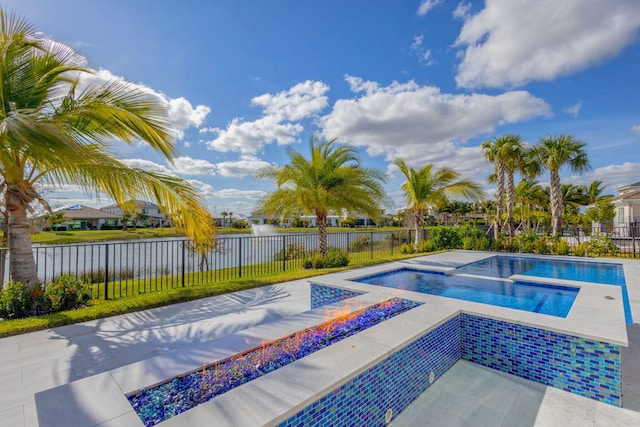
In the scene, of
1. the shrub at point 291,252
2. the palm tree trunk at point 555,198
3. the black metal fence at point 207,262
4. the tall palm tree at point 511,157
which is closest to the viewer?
the black metal fence at point 207,262

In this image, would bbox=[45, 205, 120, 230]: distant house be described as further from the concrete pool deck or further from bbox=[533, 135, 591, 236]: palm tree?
bbox=[533, 135, 591, 236]: palm tree

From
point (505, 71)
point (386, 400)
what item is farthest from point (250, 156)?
point (386, 400)

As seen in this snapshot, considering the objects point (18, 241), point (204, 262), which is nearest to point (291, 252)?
point (204, 262)

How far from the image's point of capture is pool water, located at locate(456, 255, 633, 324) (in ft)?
25.1

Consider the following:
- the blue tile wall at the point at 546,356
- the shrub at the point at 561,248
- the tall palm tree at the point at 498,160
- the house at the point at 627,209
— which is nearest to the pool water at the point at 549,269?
the shrub at the point at 561,248

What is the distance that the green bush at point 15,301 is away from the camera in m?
4.23

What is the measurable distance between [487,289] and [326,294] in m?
3.48

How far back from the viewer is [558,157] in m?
14.9

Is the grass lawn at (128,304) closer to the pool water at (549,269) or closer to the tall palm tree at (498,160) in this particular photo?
the pool water at (549,269)

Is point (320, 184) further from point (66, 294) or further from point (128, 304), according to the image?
point (66, 294)

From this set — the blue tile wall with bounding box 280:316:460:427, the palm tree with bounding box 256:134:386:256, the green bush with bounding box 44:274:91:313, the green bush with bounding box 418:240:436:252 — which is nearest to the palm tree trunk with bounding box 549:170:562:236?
the green bush with bounding box 418:240:436:252

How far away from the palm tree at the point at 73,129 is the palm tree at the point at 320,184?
440cm

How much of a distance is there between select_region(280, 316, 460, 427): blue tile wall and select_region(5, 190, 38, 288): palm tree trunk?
5220 mm

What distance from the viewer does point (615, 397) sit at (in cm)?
272
